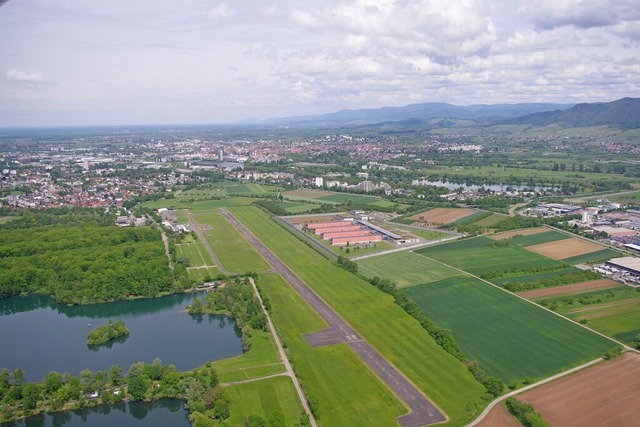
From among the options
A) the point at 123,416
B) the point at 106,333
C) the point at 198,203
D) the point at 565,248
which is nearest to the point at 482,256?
the point at 565,248

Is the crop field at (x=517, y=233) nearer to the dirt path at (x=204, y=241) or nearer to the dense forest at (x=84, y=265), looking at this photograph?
the dirt path at (x=204, y=241)

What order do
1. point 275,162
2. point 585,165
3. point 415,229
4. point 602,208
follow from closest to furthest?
point 415,229
point 602,208
point 585,165
point 275,162

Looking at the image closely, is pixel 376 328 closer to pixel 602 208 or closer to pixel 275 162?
pixel 602 208

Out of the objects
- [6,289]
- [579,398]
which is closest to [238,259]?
[6,289]

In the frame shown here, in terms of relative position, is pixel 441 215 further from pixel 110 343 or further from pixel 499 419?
pixel 110 343

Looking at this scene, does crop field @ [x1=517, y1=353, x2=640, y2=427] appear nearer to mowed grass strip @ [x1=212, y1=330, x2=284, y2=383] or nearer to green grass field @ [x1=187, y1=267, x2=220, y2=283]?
mowed grass strip @ [x1=212, y1=330, x2=284, y2=383]
